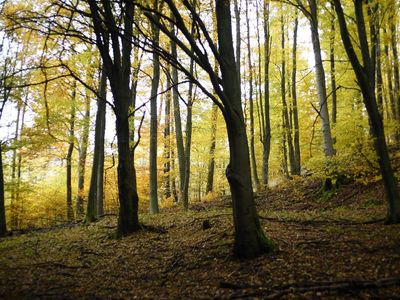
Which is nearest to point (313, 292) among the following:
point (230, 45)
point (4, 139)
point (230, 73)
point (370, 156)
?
point (230, 73)

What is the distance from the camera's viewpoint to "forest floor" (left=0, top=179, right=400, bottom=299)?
3492 millimetres

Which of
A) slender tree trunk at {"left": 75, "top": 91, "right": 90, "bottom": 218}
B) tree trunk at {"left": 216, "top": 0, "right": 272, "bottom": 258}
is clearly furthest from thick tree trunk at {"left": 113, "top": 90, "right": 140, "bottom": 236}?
slender tree trunk at {"left": 75, "top": 91, "right": 90, "bottom": 218}

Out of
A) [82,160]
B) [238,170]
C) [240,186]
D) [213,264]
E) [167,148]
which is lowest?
[213,264]

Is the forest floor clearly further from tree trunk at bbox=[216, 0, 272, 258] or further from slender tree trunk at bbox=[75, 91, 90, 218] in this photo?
slender tree trunk at bbox=[75, 91, 90, 218]

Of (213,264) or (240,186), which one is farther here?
(213,264)

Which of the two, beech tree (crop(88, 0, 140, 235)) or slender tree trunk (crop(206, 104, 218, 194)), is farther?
slender tree trunk (crop(206, 104, 218, 194))

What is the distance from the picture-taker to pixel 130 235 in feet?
24.6

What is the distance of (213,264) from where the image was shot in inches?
188

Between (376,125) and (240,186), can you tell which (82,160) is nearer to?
(240,186)

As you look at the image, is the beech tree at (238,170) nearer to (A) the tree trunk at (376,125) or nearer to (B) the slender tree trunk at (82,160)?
(A) the tree trunk at (376,125)

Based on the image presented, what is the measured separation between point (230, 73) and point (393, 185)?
3.26 m

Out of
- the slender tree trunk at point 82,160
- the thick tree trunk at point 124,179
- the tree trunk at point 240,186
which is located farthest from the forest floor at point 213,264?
the slender tree trunk at point 82,160

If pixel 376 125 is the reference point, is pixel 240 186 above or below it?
below

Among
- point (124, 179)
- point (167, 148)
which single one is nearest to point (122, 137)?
point (124, 179)
